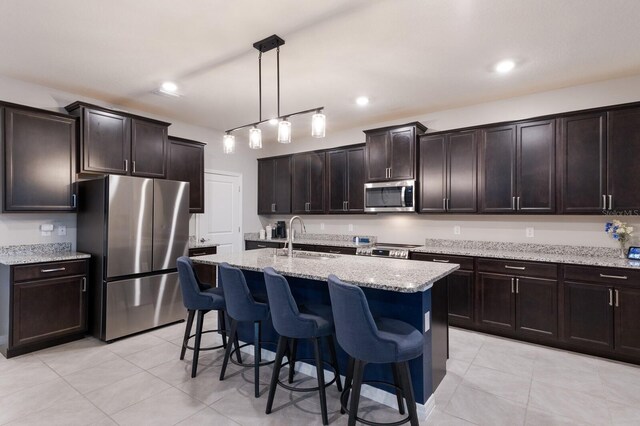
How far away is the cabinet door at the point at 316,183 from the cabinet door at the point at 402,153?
1286mm

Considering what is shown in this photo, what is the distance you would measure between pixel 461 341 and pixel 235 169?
438 centimetres

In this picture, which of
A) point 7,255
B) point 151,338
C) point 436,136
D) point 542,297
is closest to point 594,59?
point 436,136

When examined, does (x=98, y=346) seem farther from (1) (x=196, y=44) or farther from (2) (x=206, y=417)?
(1) (x=196, y=44)

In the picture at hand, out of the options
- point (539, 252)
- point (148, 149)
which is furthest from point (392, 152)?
point (148, 149)

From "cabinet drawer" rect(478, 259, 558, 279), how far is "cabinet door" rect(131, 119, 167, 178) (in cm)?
409

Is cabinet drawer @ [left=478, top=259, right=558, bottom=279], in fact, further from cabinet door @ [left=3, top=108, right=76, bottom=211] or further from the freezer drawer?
cabinet door @ [left=3, top=108, right=76, bottom=211]

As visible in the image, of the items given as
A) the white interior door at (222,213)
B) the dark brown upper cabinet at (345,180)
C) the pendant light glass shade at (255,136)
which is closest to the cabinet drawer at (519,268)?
the dark brown upper cabinet at (345,180)

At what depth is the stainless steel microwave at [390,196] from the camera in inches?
176

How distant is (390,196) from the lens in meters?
4.64

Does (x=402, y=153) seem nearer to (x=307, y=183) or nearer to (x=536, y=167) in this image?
(x=536, y=167)

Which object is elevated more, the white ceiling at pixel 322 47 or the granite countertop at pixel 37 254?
the white ceiling at pixel 322 47

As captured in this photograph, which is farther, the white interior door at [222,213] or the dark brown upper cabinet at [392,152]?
the white interior door at [222,213]

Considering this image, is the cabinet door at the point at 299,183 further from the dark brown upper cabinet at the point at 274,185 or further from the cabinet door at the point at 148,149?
the cabinet door at the point at 148,149

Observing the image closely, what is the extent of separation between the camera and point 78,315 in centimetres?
358
